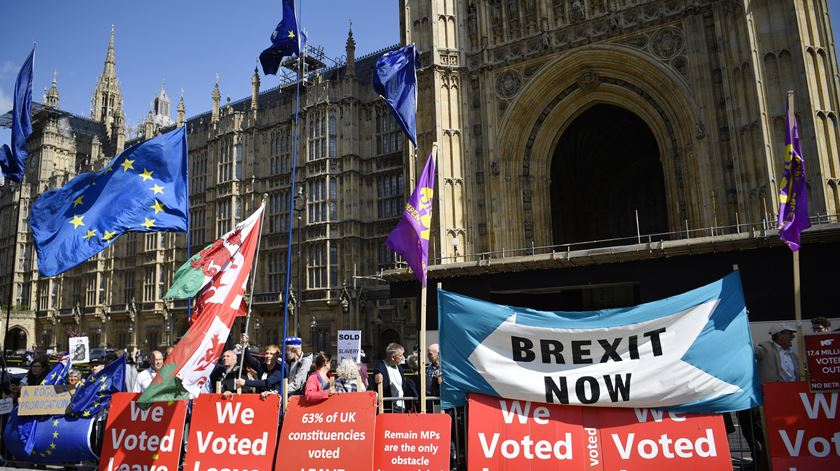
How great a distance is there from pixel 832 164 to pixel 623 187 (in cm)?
1348

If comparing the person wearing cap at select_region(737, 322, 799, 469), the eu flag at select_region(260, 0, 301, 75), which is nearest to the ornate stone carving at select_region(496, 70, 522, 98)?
the eu flag at select_region(260, 0, 301, 75)

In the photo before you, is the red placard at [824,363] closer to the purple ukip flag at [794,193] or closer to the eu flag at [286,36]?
the purple ukip flag at [794,193]

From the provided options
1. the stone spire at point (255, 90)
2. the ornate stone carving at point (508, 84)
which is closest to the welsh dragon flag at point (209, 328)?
the ornate stone carving at point (508, 84)

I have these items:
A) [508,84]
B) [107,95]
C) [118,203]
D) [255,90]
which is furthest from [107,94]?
[118,203]

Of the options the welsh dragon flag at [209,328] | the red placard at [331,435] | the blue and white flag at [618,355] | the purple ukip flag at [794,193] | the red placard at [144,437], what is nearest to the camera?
the blue and white flag at [618,355]

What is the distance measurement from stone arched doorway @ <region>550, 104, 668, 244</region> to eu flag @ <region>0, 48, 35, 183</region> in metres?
21.2

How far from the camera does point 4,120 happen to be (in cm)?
5259

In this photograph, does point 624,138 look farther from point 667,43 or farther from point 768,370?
point 768,370

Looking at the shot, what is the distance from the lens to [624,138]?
99.9ft

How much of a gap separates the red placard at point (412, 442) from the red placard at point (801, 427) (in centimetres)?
339

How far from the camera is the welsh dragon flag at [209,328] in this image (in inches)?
287

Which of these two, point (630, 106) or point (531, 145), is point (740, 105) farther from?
point (531, 145)

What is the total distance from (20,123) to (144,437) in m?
8.26

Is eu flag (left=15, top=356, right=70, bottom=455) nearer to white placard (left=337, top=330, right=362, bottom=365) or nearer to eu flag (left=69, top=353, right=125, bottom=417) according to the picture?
eu flag (left=69, top=353, right=125, bottom=417)
